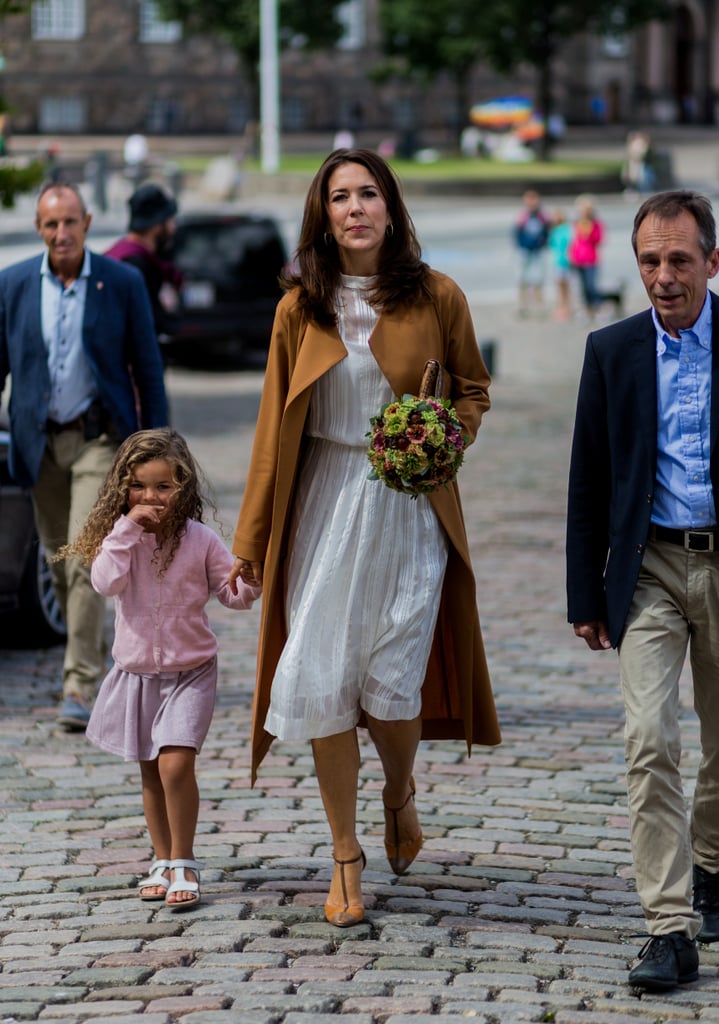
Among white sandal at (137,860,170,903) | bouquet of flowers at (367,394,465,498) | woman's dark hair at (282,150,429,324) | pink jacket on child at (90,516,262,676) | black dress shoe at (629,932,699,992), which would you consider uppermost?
woman's dark hair at (282,150,429,324)

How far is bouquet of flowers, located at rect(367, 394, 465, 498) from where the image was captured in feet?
15.5

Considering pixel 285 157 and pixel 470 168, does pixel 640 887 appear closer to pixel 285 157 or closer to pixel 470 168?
pixel 470 168

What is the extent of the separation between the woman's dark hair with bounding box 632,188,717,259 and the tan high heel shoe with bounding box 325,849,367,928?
183cm

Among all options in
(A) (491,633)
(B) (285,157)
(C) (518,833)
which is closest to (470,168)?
(B) (285,157)

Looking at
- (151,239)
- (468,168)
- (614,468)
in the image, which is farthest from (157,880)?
(468,168)

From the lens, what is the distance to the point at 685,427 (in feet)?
15.5

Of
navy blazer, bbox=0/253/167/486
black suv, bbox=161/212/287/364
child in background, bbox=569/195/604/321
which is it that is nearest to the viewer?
navy blazer, bbox=0/253/167/486

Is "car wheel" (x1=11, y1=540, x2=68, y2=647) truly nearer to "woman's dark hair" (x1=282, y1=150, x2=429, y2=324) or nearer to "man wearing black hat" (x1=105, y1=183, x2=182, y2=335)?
"man wearing black hat" (x1=105, y1=183, x2=182, y2=335)

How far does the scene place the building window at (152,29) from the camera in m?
67.6

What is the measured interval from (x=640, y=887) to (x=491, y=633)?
4.75 m

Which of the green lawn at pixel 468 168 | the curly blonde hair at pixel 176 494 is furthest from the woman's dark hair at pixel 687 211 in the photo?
the green lawn at pixel 468 168

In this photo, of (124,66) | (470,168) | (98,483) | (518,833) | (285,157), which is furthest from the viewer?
(124,66)

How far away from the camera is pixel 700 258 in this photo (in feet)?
15.3

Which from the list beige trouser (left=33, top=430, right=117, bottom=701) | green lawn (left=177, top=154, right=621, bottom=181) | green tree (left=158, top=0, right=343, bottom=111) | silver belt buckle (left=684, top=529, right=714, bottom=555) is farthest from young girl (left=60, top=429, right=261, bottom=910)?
green tree (left=158, top=0, right=343, bottom=111)
